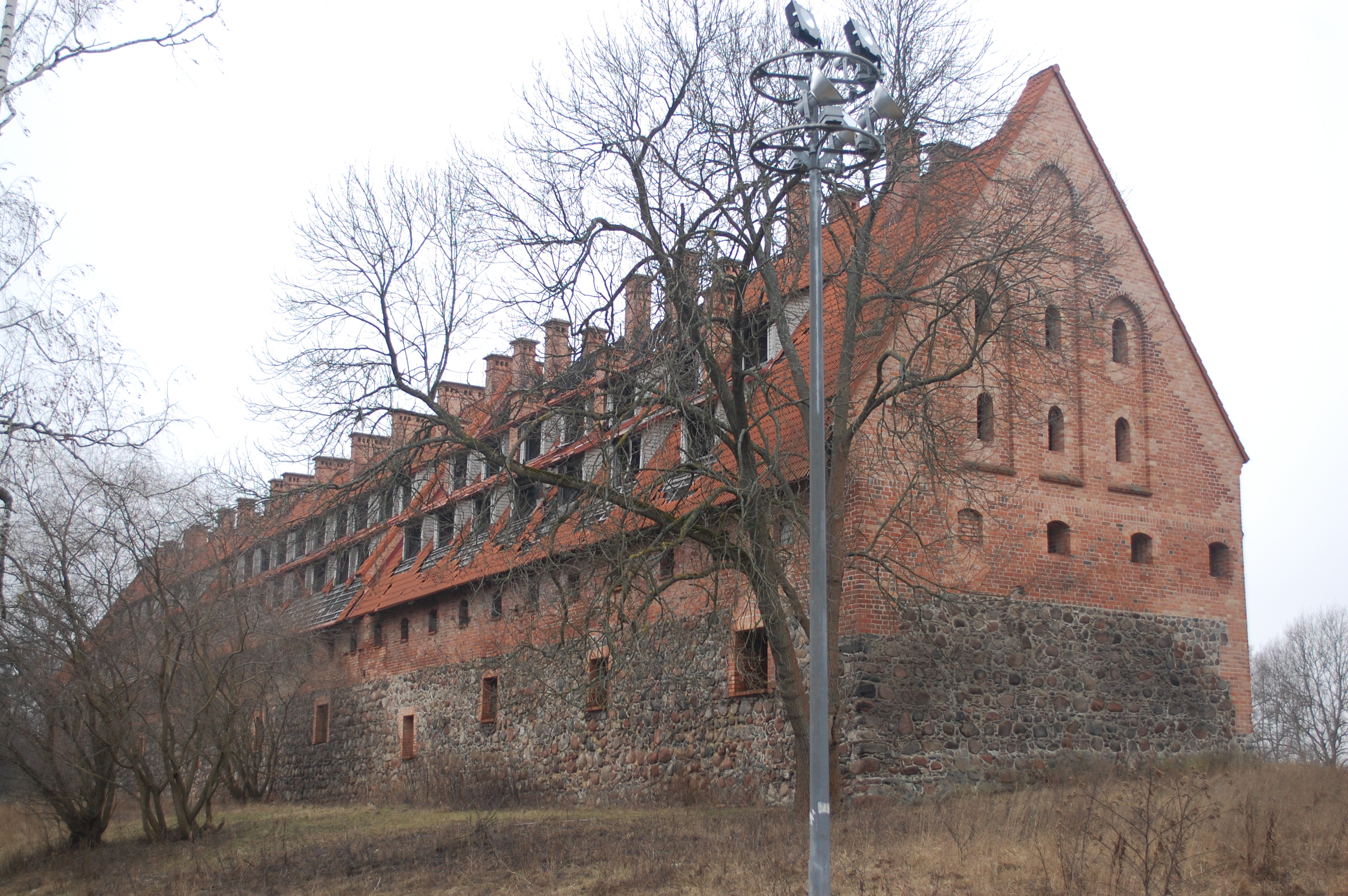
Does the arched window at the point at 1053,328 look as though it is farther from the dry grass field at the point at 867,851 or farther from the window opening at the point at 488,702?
the window opening at the point at 488,702

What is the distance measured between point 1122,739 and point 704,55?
12.0m

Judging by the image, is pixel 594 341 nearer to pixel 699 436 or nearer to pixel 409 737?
pixel 699 436

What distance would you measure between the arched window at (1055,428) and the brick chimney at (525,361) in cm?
871

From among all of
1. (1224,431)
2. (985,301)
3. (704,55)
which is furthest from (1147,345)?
(704,55)

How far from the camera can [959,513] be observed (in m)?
18.1

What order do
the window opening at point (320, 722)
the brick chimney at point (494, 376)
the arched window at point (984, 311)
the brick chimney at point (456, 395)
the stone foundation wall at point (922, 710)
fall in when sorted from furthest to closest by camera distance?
the window opening at point (320, 722)
the brick chimney at point (494, 376)
the brick chimney at point (456, 395)
the stone foundation wall at point (922, 710)
the arched window at point (984, 311)

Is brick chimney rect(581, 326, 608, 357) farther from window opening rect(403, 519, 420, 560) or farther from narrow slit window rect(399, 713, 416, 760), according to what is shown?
narrow slit window rect(399, 713, 416, 760)

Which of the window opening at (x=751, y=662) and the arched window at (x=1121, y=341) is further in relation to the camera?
the arched window at (x=1121, y=341)

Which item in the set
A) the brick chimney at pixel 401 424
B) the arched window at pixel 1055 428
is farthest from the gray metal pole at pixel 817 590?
the arched window at pixel 1055 428

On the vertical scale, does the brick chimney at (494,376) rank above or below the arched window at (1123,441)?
above

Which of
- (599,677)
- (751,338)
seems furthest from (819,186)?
(599,677)

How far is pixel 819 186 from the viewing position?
9.41 m

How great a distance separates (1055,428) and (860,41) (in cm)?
1159

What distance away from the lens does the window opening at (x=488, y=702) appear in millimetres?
26016
